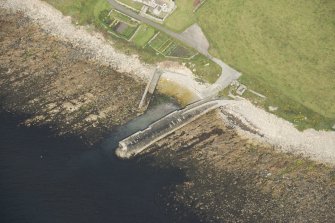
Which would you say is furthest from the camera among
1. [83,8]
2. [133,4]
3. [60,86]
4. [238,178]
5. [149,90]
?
[83,8]

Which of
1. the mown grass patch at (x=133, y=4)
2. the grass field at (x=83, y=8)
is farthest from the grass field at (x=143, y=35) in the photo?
the grass field at (x=83, y=8)

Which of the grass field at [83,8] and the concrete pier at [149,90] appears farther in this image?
the grass field at [83,8]

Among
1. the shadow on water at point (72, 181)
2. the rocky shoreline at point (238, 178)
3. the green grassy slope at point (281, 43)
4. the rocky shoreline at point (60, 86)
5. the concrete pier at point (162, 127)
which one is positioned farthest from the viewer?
the green grassy slope at point (281, 43)

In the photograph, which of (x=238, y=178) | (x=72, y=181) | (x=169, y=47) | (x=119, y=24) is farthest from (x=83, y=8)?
(x=238, y=178)

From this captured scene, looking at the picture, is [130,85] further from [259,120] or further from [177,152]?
[259,120]

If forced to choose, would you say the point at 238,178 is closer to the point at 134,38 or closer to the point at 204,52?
the point at 204,52

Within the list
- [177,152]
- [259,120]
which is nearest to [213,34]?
[259,120]

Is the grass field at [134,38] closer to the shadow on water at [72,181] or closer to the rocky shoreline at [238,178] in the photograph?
the rocky shoreline at [238,178]
